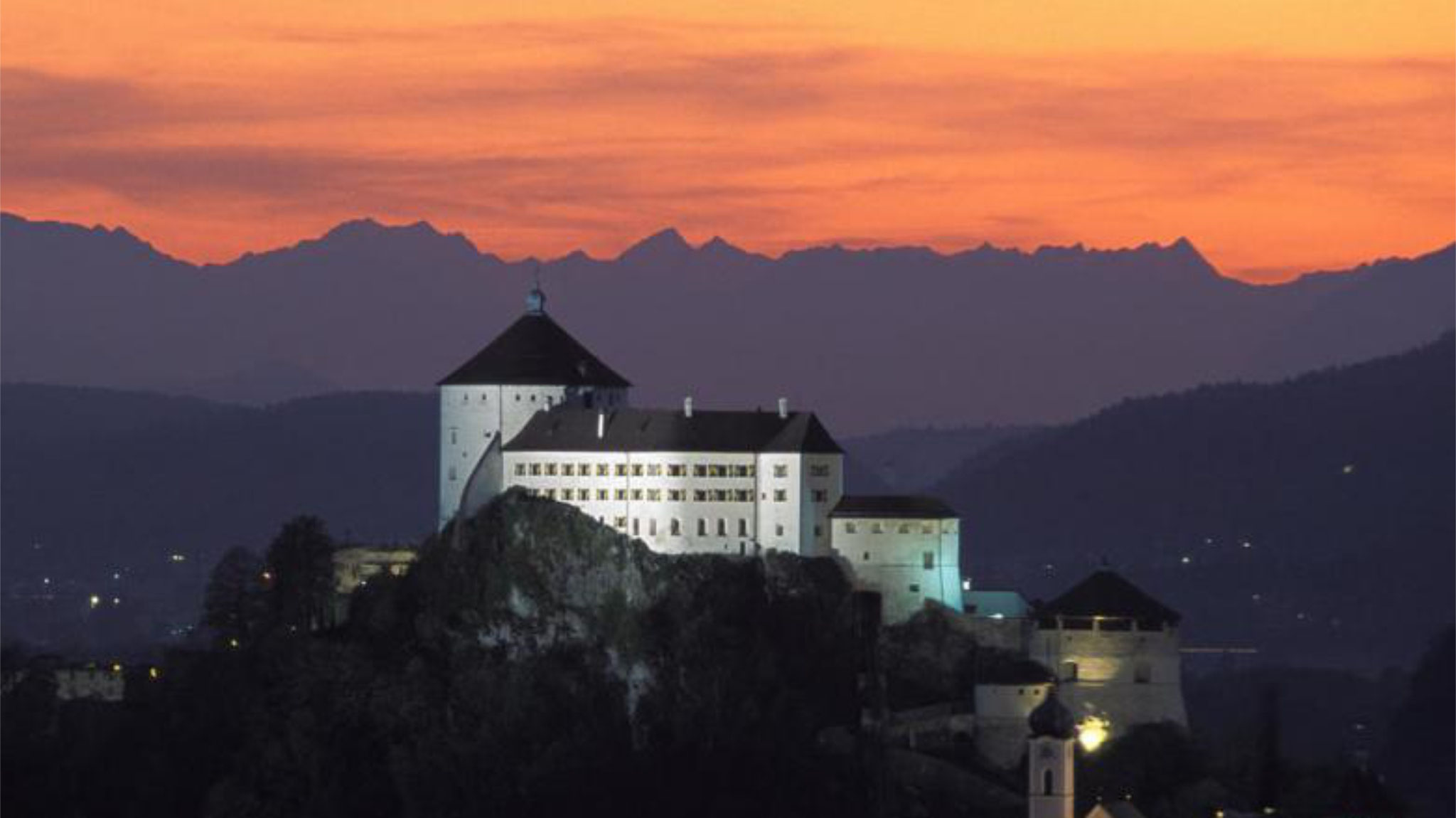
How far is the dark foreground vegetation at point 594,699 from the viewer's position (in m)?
116

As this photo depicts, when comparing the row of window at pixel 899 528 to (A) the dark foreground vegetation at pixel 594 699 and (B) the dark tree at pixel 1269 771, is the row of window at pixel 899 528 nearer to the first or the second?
(A) the dark foreground vegetation at pixel 594 699

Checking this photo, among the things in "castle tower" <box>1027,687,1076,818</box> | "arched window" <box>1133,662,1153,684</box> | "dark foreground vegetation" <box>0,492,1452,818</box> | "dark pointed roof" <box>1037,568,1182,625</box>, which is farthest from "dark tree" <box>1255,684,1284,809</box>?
"castle tower" <box>1027,687,1076,818</box>

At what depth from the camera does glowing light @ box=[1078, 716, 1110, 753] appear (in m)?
116

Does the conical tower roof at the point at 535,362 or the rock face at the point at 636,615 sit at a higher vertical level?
the conical tower roof at the point at 535,362

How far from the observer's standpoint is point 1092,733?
380ft

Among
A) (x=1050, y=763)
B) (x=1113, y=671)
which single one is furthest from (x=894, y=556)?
(x=1050, y=763)

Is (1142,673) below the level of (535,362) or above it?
below

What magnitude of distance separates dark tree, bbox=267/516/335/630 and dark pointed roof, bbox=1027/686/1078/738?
26.5 m

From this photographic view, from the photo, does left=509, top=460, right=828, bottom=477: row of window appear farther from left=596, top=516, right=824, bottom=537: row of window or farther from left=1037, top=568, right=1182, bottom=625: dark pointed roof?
left=1037, top=568, right=1182, bottom=625: dark pointed roof

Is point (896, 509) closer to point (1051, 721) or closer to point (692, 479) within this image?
point (692, 479)

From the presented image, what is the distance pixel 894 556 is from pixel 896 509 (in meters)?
1.35

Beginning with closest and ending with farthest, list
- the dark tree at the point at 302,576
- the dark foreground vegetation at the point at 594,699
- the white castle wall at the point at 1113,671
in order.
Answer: the white castle wall at the point at 1113,671, the dark foreground vegetation at the point at 594,699, the dark tree at the point at 302,576

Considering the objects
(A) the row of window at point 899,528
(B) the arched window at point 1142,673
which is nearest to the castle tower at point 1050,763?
(B) the arched window at point 1142,673

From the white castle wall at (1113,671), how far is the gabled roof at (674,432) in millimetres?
9887
